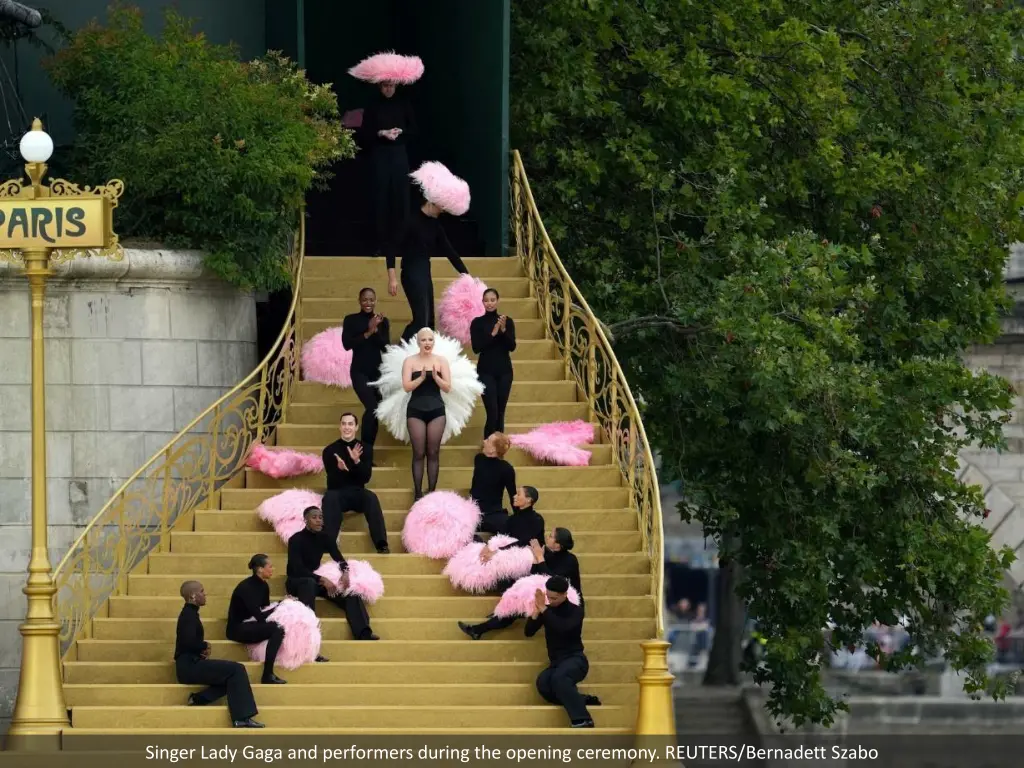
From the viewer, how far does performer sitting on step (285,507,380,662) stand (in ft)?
62.7

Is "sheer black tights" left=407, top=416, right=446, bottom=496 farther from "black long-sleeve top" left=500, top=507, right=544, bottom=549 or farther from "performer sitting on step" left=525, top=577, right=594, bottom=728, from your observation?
"performer sitting on step" left=525, top=577, right=594, bottom=728

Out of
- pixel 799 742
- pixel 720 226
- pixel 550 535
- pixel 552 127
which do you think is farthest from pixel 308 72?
pixel 799 742

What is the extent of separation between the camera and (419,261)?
22.2 meters

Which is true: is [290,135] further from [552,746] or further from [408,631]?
[552,746]

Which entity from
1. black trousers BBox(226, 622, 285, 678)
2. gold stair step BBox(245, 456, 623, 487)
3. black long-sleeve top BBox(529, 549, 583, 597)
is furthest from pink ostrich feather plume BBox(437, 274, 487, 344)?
black trousers BBox(226, 622, 285, 678)

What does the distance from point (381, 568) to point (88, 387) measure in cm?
314

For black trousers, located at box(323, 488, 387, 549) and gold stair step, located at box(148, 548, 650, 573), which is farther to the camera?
gold stair step, located at box(148, 548, 650, 573)

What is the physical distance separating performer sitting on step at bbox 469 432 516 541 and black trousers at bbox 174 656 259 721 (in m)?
2.69

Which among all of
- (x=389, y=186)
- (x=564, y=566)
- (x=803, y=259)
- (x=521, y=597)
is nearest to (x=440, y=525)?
(x=521, y=597)

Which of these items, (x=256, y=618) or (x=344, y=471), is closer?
(x=256, y=618)

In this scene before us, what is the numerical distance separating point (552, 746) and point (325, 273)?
7101 millimetres

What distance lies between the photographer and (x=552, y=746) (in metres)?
18.1

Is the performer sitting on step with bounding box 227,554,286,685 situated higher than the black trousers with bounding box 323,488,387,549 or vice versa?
the black trousers with bounding box 323,488,387,549

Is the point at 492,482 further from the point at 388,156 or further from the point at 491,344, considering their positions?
the point at 388,156
